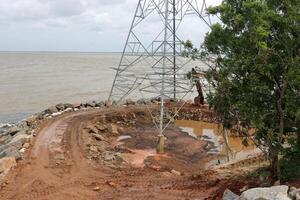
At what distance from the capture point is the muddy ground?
1662cm

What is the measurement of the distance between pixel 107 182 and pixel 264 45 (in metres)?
9.08

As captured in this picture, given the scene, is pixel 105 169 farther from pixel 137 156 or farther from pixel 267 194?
pixel 267 194

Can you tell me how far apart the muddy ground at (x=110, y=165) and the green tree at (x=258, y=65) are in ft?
7.85

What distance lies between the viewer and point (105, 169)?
68.5 ft

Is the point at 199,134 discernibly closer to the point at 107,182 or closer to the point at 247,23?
→ the point at 107,182

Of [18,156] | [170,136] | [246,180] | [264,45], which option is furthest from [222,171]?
[170,136]

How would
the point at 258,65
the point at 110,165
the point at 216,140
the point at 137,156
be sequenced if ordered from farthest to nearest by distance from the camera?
the point at 216,140 → the point at 137,156 → the point at 110,165 → the point at 258,65

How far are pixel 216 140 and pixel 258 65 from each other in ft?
59.4

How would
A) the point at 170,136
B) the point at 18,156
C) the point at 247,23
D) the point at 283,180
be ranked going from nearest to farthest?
1. the point at 247,23
2. the point at 283,180
3. the point at 18,156
4. the point at 170,136

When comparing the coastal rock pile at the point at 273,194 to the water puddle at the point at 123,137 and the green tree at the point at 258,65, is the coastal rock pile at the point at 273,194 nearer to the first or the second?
the green tree at the point at 258,65

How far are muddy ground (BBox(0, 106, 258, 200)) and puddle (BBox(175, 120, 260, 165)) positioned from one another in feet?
2.57

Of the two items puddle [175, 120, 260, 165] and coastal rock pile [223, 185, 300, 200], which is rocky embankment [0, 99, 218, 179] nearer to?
puddle [175, 120, 260, 165]

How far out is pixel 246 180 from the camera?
15.4 meters

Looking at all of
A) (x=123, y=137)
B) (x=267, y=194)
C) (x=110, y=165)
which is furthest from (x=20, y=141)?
(x=267, y=194)
